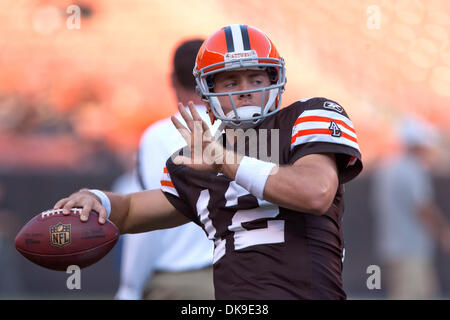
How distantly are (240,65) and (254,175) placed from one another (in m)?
0.49

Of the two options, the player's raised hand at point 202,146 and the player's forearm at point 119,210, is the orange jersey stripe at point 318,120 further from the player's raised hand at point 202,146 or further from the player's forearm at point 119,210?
the player's forearm at point 119,210

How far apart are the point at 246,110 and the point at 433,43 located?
3.00 meters

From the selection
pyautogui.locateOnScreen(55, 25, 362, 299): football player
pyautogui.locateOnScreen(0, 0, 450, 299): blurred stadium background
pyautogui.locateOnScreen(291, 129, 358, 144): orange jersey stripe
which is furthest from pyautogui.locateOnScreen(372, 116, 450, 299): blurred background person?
pyautogui.locateOnScreen(291, 129, 358, 144): orange jersey stripe

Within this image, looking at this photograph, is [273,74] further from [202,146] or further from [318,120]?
[202,146]

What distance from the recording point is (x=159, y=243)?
12.8ft

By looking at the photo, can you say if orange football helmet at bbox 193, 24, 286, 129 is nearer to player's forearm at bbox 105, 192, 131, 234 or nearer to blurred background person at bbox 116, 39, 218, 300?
player's forearm at bbox 105, 192, 131, 234

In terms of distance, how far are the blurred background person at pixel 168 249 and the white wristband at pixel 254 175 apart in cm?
A: 136

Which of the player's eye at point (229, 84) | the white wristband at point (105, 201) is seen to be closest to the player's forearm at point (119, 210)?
the white wristband at point (105, 201)

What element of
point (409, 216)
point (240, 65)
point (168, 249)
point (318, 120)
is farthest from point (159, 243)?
point (409, 216)

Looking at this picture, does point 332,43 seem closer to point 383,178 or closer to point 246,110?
point 383,178

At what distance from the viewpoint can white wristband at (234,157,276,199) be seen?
242 centimetres

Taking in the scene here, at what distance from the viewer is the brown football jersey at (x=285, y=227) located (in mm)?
2525

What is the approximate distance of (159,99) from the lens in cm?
1017
